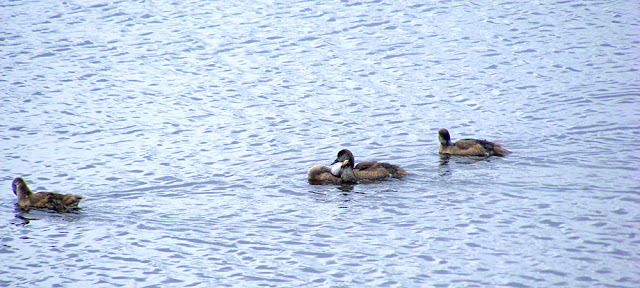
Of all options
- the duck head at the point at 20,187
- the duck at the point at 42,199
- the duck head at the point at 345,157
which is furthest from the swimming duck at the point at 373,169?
the duck head at the point at 20,187

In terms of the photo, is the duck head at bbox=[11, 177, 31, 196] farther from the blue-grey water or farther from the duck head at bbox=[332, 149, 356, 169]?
the duck head at bbox=[332, 149, 356, 169]

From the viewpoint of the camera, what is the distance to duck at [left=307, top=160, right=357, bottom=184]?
48.7 feet

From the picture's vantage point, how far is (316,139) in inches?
682

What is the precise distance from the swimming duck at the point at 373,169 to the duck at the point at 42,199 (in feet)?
16.7

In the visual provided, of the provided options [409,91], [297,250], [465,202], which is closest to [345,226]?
[297,250]

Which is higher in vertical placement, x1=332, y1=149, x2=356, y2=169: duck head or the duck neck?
x1=332, y1=149, x2=356, y2=169: duck head

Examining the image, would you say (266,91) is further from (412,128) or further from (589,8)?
(589,8)

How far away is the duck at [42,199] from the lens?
1350 centimetres

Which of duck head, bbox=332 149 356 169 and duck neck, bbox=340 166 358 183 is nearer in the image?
duck neck, bbox=340 166 358 183

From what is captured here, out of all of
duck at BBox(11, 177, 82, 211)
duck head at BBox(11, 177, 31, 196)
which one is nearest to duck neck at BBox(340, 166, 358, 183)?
duck at BBox(11, 177, 82, 211)

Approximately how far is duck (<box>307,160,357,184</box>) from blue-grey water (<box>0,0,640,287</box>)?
0.33 m

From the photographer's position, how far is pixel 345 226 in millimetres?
12539

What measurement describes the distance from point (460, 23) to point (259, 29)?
274 inches

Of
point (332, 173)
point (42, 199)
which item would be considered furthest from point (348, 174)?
point (42, 199)
